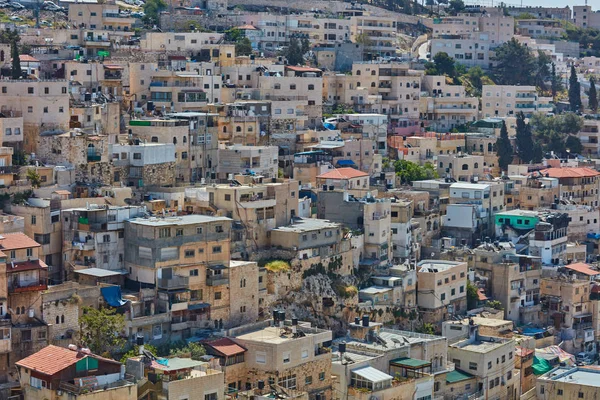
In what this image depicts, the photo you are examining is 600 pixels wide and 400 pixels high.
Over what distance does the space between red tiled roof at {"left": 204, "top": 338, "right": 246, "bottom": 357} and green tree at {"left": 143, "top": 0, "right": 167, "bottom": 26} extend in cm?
3761

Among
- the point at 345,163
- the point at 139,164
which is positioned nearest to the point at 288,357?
the point at 139,164

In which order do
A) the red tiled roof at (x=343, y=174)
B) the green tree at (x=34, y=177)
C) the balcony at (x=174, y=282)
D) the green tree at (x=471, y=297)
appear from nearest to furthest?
the balcony at (x=174, y=282), the green tree at (x=34, y=177), the green tree at (x=471, y=297), the red tiled roof at (x=343, y=174)

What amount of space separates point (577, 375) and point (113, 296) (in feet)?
50.2

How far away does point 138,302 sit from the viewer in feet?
139

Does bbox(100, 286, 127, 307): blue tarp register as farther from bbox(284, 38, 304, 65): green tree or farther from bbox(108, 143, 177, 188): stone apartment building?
bbox(284, 38, 304, 65): green tree

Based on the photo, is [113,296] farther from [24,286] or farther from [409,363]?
[409,363]

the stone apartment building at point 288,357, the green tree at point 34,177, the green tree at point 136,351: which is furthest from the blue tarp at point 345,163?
the green tree at point 136,351

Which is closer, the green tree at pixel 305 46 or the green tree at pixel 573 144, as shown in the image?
the green tree at pixel 573 144

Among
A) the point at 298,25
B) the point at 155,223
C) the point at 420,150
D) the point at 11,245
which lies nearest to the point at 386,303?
the point at 155,223

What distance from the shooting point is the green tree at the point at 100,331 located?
40219mm

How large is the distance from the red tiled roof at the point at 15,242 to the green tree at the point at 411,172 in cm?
2408

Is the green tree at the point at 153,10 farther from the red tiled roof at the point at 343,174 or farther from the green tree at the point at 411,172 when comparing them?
the red tiled roof at the point at 343,174

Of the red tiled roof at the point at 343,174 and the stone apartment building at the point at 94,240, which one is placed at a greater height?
the red tiled roof at the point at 343,174

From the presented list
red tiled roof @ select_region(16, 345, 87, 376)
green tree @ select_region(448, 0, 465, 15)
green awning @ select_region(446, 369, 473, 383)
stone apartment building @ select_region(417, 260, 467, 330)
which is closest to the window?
red tiled roof @ select_region(16, 345, 87, 376)
